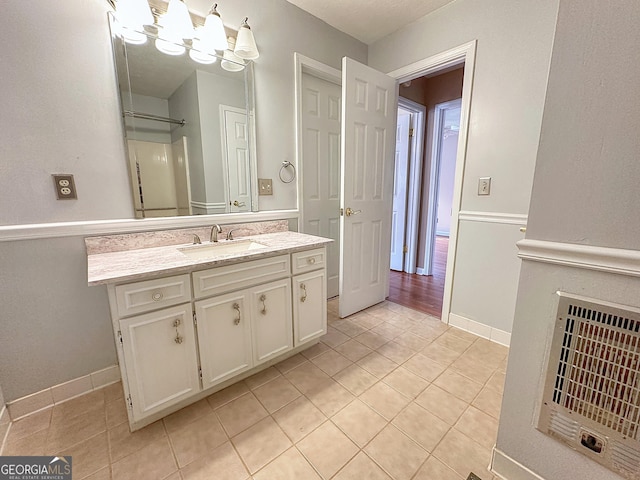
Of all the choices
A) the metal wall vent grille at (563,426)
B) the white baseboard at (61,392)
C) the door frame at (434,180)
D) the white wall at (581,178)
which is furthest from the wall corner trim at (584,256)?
the door frame at (434,180)

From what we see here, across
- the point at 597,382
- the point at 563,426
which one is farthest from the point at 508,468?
the point at 597,382

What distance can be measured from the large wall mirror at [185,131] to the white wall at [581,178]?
171 centimetres

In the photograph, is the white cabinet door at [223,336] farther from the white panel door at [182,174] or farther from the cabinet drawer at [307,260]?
the white panel door at [182,174]

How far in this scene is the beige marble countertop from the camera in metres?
1.10

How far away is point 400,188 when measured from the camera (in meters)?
3.65

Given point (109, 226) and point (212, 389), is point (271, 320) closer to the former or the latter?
point (212, 389)

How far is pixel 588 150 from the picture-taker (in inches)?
31.9

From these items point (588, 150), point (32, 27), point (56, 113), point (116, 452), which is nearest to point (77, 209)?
point (56, 113)

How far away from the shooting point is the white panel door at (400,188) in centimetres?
352

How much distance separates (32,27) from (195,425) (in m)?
2.06

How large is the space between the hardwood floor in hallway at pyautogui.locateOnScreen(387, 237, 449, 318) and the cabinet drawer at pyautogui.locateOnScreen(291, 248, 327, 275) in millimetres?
1351

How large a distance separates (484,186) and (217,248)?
1986 millimetres

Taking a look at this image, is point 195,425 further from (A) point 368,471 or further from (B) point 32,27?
(B) point 32,27

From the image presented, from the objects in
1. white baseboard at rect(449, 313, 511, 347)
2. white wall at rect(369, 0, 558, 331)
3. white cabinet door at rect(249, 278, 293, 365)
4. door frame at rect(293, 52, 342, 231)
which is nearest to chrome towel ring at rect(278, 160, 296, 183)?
door frame at rect(293, 52, 342, 231)
